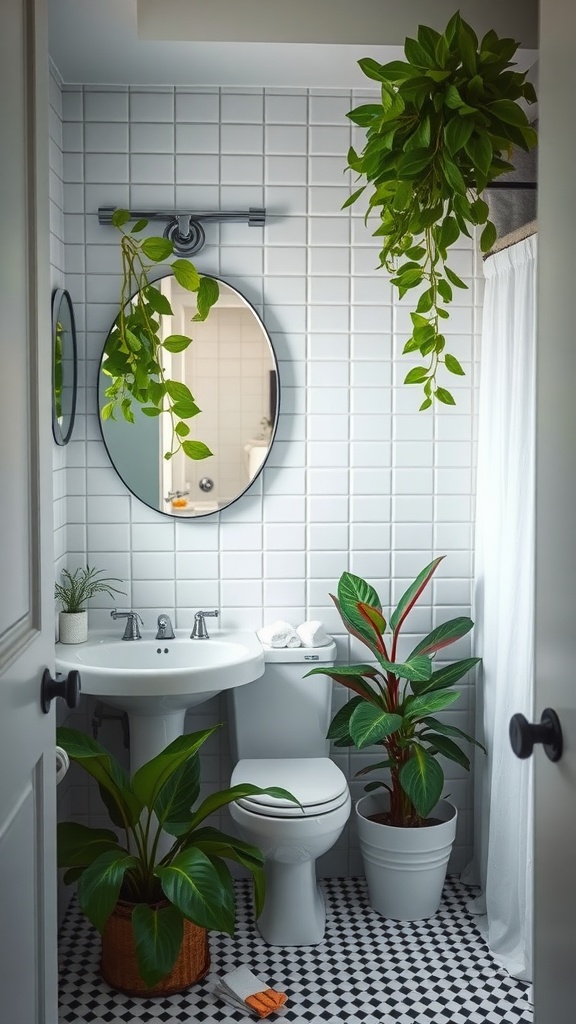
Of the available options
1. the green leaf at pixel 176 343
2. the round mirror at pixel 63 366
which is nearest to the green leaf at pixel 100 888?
the round mirror at pixel 63 366

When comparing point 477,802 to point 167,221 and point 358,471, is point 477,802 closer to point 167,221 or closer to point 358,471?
point 358,471

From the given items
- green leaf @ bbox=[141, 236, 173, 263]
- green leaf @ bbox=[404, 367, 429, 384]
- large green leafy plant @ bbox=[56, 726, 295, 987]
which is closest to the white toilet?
large green leafy plant @ bbox=[56, 726, 295, 987]

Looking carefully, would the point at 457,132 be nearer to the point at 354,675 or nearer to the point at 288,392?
the point at 288,392

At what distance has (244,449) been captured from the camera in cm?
324

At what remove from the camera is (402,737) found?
9.98 feet

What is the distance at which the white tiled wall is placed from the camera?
3186 mm

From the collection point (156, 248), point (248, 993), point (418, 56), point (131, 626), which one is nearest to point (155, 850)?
point (248, 993)

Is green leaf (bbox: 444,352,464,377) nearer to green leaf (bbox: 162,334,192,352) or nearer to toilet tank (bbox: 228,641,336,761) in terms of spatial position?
green leaf (bbox: 162,334,192,352)

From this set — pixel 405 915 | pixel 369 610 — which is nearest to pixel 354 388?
pixel 369 610

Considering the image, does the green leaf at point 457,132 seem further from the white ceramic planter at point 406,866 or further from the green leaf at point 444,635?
the white ceramic planter at point 406,866

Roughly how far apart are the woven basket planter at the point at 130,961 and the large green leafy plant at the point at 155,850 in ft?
0.22

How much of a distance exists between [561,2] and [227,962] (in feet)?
8.33

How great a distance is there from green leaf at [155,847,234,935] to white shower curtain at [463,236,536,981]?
2.82ft

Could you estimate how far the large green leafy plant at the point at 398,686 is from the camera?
294 centimetres
